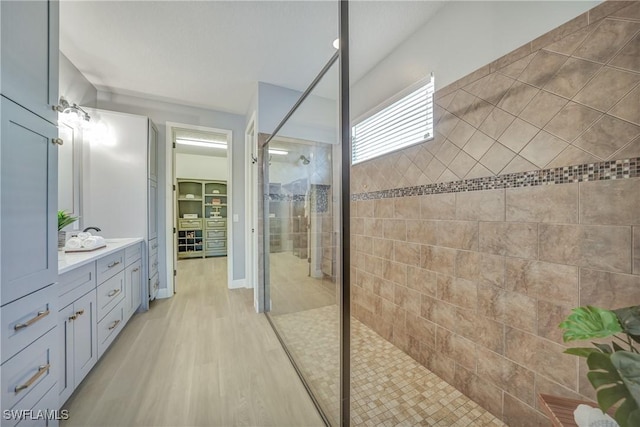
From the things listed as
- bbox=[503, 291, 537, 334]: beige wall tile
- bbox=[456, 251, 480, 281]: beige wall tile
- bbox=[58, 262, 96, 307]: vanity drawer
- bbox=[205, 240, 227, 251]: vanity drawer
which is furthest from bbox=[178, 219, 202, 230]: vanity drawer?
bbox=[503, 291, 537, 334]: beige wall tile

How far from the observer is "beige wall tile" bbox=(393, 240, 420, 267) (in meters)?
1.83

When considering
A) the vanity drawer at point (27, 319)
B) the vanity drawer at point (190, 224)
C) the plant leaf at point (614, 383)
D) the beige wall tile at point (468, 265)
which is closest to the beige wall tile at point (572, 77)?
the beige wall tile at point (468, 265)

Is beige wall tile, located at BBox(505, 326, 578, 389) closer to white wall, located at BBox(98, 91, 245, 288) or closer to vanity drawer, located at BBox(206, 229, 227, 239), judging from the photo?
white wall, located at BBox(98, 91, 245, 288)

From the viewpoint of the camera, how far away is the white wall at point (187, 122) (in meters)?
2.93

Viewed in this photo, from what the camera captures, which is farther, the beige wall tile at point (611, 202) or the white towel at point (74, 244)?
the white towel at point (74, 244)

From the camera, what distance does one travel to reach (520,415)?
1.21 metres

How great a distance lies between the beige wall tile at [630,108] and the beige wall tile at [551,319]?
819 millimetres

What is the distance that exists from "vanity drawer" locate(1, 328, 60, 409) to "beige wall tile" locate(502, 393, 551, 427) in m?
2.22

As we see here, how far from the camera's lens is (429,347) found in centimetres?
170

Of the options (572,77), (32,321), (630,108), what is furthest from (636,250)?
(32,321)

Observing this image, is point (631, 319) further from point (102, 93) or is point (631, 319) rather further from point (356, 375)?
point (102, 93)

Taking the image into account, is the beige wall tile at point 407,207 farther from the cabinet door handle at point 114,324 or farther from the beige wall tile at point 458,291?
the cabinet door handle at point 114,324

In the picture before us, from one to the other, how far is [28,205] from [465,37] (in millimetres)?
2461

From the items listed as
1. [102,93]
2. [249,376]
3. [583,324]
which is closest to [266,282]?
[249,376]
